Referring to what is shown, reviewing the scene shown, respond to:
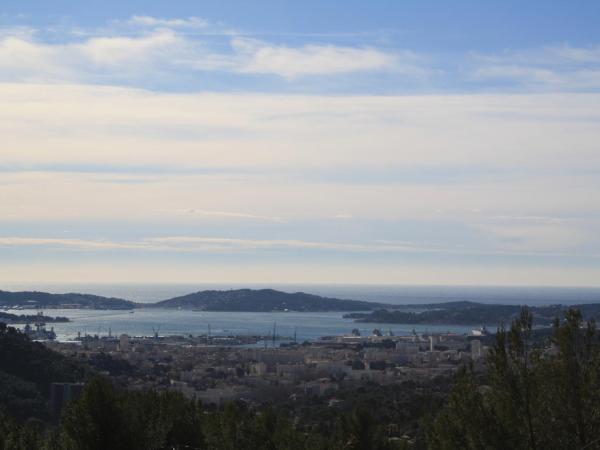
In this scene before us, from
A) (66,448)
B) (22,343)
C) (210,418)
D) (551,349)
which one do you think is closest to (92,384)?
(66,448)

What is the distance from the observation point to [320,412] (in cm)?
3059

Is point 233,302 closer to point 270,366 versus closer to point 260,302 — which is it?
point 260,302

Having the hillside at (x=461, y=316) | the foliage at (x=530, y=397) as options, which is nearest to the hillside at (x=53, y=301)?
the hillside at (x=461, y=316)

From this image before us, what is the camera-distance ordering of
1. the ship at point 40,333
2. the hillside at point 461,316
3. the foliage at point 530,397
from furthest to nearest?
the hillside at point 461,316 < the ship at point 40,333 < the foliage at point 530,397

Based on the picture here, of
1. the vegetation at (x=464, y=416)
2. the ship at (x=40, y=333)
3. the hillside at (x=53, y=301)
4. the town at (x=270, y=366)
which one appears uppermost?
the hillside at (x=53, y=301)

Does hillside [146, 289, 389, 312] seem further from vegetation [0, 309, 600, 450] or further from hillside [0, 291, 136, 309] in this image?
vegetation [0, 309, 600, 450]

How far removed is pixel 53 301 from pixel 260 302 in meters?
31.8

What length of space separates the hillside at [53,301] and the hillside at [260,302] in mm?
9484

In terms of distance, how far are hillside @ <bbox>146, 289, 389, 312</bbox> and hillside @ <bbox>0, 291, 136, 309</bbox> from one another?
9.48 m

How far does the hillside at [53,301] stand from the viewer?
13588 centimetres

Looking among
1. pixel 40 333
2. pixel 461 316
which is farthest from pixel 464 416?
pixel 461 316

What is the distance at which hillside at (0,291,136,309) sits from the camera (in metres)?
136

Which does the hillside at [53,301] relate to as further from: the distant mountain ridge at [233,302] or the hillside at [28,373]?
Result: the hillside at [28,373]

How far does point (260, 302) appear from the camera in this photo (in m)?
150
